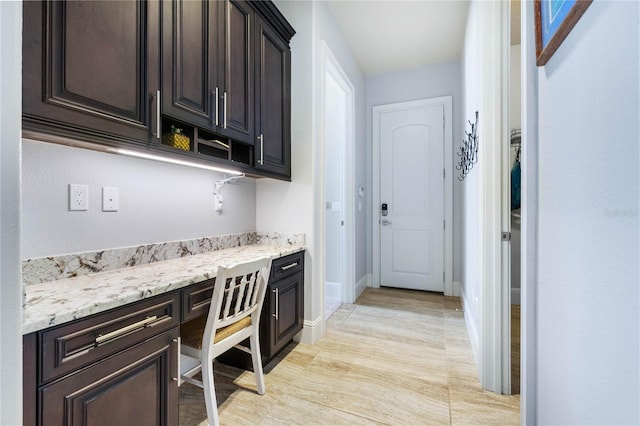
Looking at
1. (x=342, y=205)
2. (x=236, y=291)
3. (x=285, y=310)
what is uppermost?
(x=342, y=205)

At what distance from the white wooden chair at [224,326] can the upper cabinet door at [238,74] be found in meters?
0.86

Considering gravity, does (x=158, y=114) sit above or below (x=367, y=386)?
above

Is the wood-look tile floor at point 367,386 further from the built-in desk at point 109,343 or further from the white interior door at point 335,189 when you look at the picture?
the white interior door at point 335,189

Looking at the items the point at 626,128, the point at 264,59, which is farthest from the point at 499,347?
the point at 264,59

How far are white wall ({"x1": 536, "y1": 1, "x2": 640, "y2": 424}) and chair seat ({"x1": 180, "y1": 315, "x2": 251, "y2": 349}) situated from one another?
4.34 feet

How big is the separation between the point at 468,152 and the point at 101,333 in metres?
2.94

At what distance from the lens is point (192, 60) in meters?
1.51

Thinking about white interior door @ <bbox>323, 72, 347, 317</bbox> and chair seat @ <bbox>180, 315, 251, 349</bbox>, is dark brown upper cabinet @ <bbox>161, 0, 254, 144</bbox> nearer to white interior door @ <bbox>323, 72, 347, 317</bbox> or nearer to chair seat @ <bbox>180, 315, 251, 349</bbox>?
chair seat @ <bbox>180, 315, 251, 349</bbox>

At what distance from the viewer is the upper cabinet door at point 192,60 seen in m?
1.39

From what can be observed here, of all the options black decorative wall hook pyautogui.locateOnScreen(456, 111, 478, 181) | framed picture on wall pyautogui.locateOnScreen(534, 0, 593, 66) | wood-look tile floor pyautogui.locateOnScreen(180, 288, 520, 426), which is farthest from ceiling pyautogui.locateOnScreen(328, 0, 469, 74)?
wood-look tile floor pyautogui.locateOnScreen(180, 288, 520, 426)

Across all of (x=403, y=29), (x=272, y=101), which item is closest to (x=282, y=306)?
(x=272, y=101)

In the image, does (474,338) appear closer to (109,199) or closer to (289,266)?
(289,266)

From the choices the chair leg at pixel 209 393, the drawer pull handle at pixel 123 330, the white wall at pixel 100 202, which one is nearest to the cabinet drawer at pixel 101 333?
the drawer pull handle at pixel 123 330

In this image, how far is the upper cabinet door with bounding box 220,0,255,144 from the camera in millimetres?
1758
